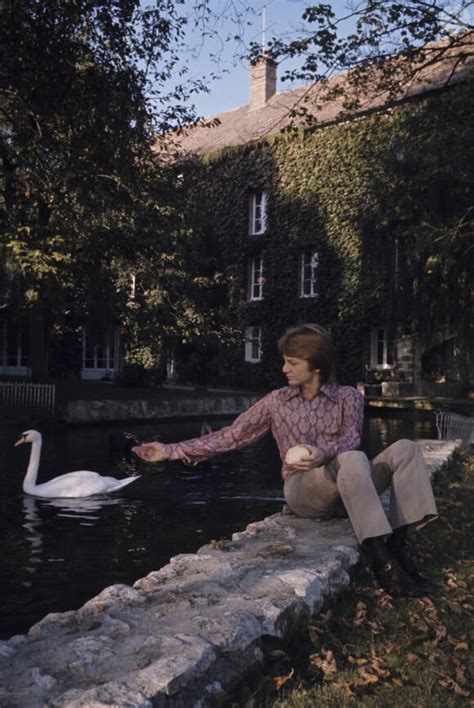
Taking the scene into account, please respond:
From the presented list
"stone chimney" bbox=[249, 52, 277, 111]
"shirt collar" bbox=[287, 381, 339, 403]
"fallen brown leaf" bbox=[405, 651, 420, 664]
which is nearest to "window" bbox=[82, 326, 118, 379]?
"stone chimney" bbox=[249, 52, 277, 111]

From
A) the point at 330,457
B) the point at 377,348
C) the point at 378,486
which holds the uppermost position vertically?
the point at 377,348

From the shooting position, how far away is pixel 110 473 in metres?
11.8

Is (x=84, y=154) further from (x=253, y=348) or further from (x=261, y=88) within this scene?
(x=261, y=88)

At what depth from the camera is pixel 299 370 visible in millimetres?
4832

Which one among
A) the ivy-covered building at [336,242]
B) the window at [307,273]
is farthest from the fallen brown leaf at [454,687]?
the window at [307,273]

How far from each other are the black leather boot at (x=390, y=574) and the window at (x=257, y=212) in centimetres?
3183

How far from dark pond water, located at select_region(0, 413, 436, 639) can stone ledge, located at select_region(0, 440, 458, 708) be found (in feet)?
4.95

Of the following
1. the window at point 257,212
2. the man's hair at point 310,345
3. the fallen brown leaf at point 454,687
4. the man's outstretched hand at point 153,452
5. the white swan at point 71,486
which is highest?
the window at point 257,212

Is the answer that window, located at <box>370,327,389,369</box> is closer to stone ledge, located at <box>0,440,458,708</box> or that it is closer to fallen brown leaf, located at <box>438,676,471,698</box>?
stone ledge, located at <box>0,440,458,708</box>

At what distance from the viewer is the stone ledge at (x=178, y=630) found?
2658 millimetres

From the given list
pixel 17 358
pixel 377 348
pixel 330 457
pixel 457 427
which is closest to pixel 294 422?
pixel 330 457

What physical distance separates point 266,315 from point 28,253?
784 inches

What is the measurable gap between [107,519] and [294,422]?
4.23 metres

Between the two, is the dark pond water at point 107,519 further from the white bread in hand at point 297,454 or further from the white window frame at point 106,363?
the white window frame at point 106,363
